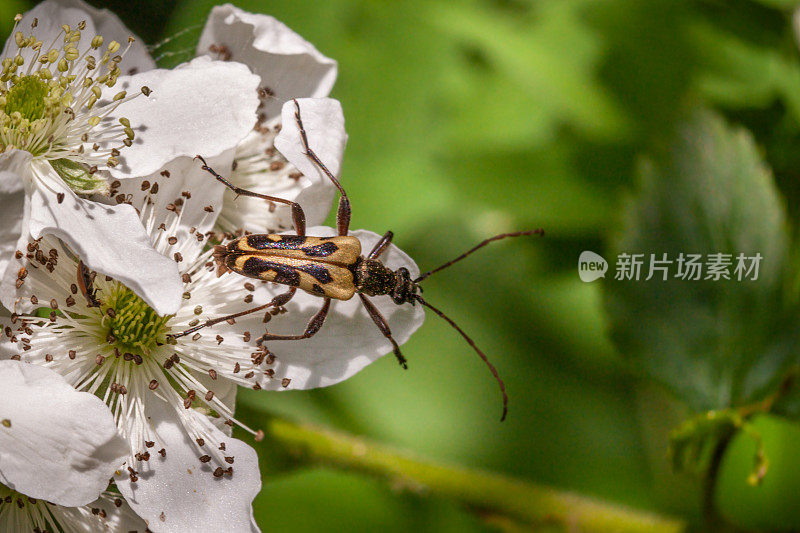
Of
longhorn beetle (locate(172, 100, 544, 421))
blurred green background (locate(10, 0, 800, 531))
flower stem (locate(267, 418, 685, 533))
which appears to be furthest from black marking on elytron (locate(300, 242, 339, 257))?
blurred green background (locate(10, 0, 800, 531))

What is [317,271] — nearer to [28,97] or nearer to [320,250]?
[320,250]

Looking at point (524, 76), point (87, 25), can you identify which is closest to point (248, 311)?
point (87, 25)

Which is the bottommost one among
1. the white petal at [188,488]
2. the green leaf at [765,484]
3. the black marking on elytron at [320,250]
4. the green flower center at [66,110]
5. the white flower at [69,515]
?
the green leaf at [765,484]

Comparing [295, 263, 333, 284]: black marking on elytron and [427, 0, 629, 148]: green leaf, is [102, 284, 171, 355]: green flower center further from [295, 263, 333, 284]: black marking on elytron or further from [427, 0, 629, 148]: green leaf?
[427, 0, 629, 148]: green leaf

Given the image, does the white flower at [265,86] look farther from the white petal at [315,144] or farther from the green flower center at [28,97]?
the green flower center at [28,97]

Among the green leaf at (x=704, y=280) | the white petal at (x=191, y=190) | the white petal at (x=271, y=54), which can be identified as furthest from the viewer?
the green leaf at (x=704, y=280)

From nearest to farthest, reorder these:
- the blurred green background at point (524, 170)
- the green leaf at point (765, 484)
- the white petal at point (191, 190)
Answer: the white petal at point (191, 190)
the green leaf at point (765, 484)
the blurred green background at point (524, 170)

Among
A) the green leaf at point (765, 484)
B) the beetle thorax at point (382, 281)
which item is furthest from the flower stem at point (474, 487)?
the beetle thorax at point (382, 281)
